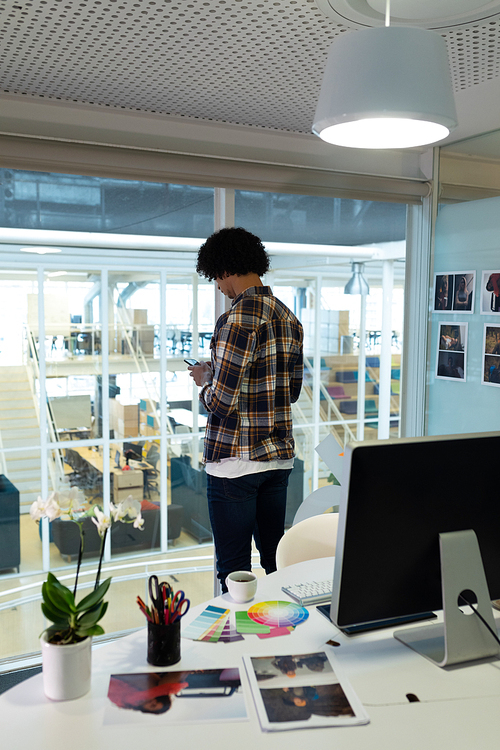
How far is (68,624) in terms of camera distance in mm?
1139

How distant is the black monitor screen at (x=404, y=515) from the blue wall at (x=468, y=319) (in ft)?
5.78

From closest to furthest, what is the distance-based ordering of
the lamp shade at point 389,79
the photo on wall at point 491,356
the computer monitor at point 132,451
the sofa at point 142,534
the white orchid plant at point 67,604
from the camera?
the white orchid plant at point 67,604, the lamp shade at point 389,79, the photo on wall at point 491,356, the sofa at point 142,534, the computer monitor at point 132,451

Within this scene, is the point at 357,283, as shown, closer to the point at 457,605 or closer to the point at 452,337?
the point at 452,337

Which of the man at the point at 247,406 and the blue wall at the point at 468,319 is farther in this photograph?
the blue wall at the point at 468,319

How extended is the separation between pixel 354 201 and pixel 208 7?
164 centimetres

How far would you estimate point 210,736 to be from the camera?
1.02m

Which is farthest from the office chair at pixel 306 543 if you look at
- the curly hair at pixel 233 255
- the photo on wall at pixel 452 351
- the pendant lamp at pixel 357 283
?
the pendant lamp at pixel 357 283

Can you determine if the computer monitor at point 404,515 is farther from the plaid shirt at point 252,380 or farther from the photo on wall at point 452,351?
the photo on wall at point 452,351

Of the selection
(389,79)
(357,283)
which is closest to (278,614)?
(389,79)

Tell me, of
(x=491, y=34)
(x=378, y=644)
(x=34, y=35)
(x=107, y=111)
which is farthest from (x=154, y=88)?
(x=378, y=644)

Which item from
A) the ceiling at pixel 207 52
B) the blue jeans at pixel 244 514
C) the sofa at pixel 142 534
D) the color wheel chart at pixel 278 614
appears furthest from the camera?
the sofa at pixel 142 534

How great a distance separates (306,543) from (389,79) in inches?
55.6

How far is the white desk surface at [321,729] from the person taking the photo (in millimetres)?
1004

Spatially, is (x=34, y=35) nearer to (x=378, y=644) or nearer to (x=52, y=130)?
(x=52, y=130)
